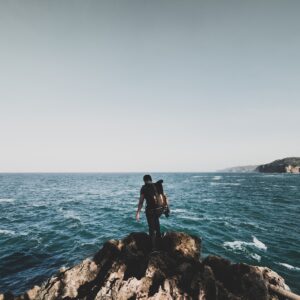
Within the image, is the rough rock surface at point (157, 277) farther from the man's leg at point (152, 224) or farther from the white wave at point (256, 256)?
the white wave at point (256, 256)

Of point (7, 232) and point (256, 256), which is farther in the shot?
point (7, 232)

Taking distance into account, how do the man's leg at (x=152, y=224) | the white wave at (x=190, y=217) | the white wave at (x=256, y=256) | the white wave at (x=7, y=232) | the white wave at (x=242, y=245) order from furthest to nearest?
the white wave at (x=190, y=217) < the white wave at (x=7, y=232) < the white wave at (x=242, y=245) < the white wave at (x=256, y=256) < the man's leg at (x=152, y=224)

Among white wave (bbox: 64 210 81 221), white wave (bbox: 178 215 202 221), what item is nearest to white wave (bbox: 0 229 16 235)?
white wave (bbox: 64 210 81 221)

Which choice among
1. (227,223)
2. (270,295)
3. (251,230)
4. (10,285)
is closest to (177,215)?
(227,223)

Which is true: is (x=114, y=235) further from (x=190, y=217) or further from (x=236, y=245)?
(x=190, y=217)

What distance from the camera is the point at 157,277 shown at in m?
8.30

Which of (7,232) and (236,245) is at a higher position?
(7,232)

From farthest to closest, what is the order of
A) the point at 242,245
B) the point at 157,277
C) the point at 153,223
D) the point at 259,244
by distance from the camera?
1. the point at 259,244
2. the point at 242,245
3. the point at 153,223
4. the point at 157,277

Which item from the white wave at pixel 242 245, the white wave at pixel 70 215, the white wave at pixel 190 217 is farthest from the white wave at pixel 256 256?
the white wave at pixel 70 215

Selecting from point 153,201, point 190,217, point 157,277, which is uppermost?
point 153,201

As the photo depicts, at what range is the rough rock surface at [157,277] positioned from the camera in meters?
7.88

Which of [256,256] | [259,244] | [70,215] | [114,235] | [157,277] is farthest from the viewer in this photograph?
[70,215]

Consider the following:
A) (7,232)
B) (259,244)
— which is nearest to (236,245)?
(259,244)

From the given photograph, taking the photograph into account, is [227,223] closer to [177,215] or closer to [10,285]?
[177,215]
